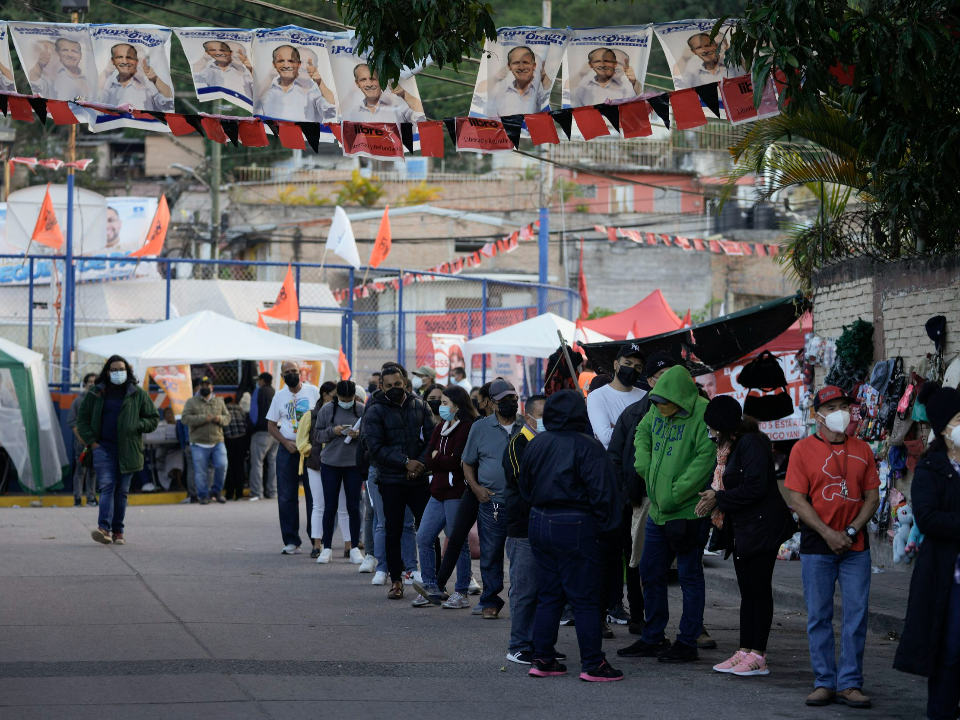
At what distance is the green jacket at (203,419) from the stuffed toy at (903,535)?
10791 millimetres

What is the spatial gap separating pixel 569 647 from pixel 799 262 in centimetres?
672

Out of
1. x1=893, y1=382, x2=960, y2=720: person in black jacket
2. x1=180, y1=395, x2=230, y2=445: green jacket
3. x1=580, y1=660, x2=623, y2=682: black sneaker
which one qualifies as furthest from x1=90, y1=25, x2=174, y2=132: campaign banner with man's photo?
x1=180, y1=395, x2=230, y2=445: green jacket

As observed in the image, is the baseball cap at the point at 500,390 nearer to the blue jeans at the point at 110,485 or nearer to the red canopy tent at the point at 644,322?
the blue jeans at the point at 110,485

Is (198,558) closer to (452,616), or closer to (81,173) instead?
(452,616)

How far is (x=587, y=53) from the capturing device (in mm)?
9953

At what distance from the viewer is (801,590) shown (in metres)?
10.2

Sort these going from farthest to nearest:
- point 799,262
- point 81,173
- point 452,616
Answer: point 81,173, point 799,262, point 452,616

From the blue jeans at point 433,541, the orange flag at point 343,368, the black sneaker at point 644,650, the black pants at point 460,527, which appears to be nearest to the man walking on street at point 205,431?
the orange flag at point 343,368

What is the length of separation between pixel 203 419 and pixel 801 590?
1097cm

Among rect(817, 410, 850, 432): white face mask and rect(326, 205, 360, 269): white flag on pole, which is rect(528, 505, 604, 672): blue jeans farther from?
rect(326, 205, 360, 269): white flag on pole

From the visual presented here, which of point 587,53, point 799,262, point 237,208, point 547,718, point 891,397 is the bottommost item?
point 547,718

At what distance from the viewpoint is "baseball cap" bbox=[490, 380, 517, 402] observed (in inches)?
353

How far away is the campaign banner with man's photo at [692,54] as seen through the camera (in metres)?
9.85

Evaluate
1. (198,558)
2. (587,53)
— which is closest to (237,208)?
(198,558)
